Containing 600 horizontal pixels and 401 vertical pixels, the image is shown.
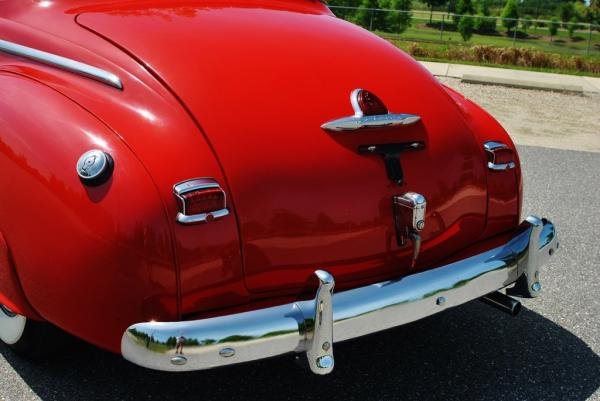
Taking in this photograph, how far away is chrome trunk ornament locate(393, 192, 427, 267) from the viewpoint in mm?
2461

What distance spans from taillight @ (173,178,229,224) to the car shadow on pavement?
32.8 inches

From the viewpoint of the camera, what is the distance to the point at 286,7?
333cm

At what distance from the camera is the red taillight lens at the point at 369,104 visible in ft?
8.32

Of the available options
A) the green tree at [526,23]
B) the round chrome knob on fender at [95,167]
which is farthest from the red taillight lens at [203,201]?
the green tree at [526,23]

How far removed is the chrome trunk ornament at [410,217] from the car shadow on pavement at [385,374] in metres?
0.63

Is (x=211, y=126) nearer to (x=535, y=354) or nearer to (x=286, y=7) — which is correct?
(x=286, y=7)

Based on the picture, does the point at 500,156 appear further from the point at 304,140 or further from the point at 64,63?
the point at 64,63

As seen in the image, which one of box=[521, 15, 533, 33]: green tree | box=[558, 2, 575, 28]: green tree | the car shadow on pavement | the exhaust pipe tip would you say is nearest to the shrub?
box=[521, 15, 533, 33]: green tree

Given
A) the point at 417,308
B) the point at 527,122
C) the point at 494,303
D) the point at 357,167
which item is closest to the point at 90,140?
the point at 357,167

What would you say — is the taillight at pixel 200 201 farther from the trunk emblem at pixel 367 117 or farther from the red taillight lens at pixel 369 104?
the red taillight lens at pixel 369 104

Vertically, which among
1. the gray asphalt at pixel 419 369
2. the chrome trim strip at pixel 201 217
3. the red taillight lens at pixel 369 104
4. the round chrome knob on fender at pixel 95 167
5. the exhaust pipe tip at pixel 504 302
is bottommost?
the gray asphalt at pixel 419 369

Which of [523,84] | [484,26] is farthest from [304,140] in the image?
[484,26]

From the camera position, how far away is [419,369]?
9.66 ft

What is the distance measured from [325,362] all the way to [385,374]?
75 centimetres
